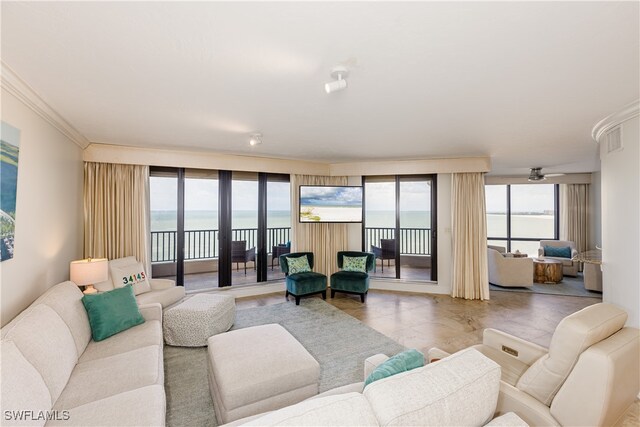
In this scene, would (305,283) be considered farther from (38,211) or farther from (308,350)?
(38,211)

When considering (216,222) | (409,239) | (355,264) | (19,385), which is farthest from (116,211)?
(409,239)

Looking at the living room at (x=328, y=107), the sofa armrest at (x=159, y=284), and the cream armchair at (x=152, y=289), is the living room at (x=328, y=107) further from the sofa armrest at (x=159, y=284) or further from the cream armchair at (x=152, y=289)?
the sofa armrest at (x=159, y=284)

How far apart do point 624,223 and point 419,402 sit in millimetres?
3306

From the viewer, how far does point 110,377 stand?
6.16ft

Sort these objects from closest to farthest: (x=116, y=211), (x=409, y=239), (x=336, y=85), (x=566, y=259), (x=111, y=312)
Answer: (x=336, y=85) < (x=111, y=312) < (x=116, y=211) < (x=566, y=259) < (x=409, y=239)

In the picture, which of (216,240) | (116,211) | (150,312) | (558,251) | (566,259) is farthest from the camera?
(558,251)

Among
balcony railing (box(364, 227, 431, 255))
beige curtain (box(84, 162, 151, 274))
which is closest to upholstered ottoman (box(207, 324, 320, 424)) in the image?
beige curtain (box(84, 162, 151, 274))

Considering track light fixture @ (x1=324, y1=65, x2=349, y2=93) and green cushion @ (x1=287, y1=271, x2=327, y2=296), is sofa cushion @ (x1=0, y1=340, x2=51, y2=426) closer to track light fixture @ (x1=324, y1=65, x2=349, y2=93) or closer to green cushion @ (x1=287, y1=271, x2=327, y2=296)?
track light fixture @ (x1=324, y1=65, x2=349, y2=93)

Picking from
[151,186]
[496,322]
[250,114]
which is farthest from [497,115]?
[151,186]

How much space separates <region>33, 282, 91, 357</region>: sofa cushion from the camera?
2166 millimetres

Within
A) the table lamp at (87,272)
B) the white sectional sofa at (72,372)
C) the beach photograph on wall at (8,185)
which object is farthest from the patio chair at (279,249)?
the beach photograph on wall at (8,185)

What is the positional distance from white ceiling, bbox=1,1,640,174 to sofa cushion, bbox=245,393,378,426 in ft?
5.41

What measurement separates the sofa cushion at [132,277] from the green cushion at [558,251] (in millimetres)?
8355

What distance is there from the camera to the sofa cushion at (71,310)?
7.11 feet
